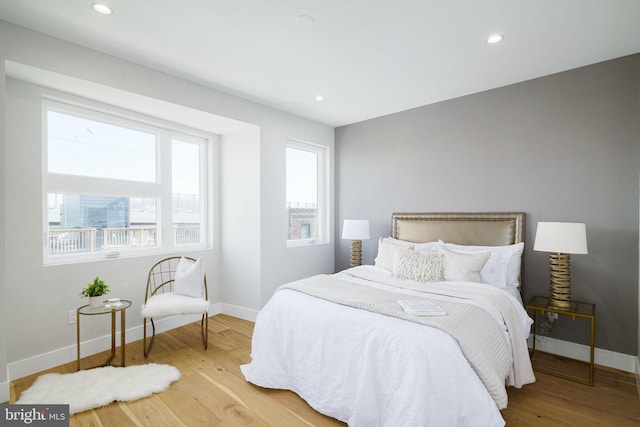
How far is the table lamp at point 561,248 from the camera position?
2.61 m

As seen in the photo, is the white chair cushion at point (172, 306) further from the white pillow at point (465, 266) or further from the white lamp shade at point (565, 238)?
the white lamp shade at point (565, 238)

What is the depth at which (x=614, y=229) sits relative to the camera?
2.80 m

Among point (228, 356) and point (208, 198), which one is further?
point (208, 198)

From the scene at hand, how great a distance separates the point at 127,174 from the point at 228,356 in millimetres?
2255

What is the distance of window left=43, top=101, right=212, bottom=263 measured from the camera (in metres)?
2.93

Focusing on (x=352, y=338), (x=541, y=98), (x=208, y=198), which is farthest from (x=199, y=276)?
(x=541, y=98)

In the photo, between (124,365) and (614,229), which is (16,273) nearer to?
(124,365)

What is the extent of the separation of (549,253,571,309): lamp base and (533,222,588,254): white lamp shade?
7.7 inches

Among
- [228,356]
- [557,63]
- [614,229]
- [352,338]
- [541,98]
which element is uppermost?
[557,63]

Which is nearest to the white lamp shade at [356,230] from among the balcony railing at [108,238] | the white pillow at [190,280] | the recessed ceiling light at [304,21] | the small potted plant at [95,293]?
the white pillow at [190,280]

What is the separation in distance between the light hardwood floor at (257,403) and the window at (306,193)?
2.13 meters

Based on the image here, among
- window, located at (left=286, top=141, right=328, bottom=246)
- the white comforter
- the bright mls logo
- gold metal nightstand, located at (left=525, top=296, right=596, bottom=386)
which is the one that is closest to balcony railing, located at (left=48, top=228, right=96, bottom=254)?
the bright mls logo

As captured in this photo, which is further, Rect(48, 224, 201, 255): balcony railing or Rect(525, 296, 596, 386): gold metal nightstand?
Rect(48, 224, 201, 255): balcony railing

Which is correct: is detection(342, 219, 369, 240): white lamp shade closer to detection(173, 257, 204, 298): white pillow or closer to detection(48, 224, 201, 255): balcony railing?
detection(173, 257, 204, 298): white pillow
